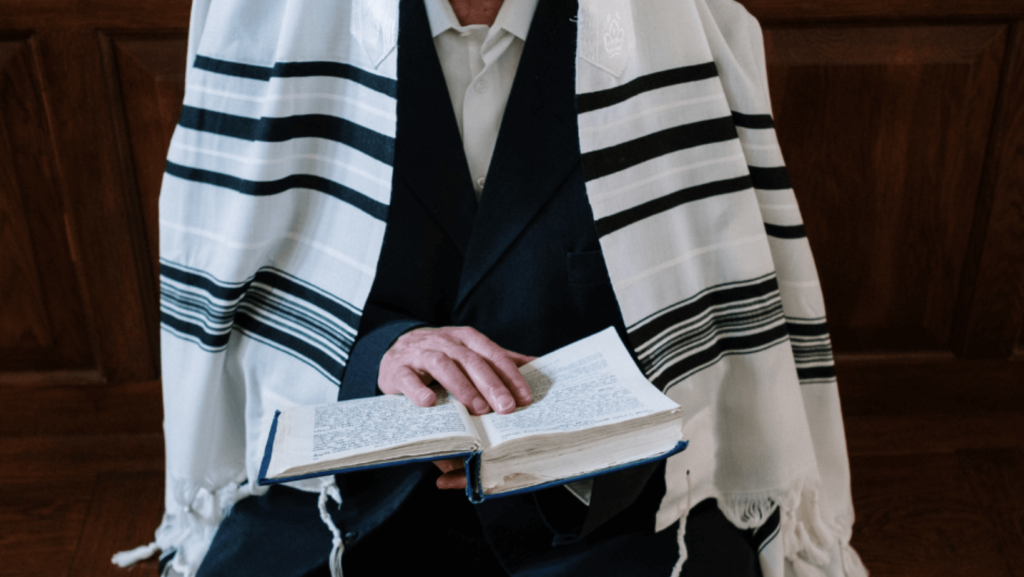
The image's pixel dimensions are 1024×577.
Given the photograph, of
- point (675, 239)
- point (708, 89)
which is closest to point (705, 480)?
point (675, 239)

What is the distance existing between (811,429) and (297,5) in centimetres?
86

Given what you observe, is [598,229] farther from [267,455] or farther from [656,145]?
[267,455]

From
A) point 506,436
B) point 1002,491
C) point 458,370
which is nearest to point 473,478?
point 506,436

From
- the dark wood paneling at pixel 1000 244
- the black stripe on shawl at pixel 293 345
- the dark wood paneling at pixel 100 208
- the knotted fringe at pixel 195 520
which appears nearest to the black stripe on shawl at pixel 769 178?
the black stripe on shawl at pixel 293 345

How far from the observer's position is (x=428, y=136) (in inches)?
39.8

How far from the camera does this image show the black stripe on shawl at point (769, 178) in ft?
3.36

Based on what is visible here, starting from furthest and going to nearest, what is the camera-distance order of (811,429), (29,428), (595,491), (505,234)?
(29,428)
(811,429)
(505,234)
(595,491)

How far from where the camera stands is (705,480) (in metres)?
1.02

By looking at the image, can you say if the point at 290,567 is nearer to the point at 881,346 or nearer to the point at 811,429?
the point at 811,429

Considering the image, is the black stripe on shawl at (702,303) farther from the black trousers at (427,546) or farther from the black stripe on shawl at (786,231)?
the black trousers at (427,546)

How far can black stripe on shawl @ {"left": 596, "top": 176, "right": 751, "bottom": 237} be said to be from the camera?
0.95m

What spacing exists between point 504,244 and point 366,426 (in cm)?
33

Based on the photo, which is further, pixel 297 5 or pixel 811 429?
pixel 811 429

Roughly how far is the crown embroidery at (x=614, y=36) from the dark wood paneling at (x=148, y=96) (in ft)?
2.61
